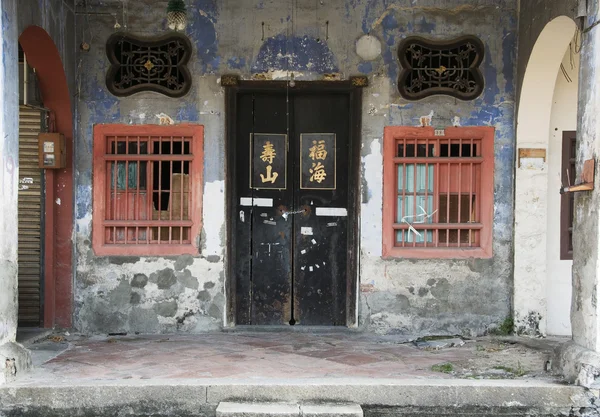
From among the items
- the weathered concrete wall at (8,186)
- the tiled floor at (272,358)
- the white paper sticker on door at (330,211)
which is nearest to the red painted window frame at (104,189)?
the tiled floor at (272,358)

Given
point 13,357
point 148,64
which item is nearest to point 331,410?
point 13,357

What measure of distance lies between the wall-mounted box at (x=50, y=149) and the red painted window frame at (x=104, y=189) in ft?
1.47

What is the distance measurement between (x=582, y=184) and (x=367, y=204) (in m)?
2.72

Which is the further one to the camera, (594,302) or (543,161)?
(543,161)

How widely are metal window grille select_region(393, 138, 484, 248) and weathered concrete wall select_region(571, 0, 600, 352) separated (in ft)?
6.81

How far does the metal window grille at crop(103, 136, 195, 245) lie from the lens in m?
7.99

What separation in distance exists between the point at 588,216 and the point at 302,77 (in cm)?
364

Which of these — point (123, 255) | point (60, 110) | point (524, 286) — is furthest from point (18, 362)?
point (524, 286)

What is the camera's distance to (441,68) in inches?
315

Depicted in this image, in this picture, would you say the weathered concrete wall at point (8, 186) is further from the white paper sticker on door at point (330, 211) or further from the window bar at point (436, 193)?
the window bar at point (436, 193)

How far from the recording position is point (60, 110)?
780 centimetres

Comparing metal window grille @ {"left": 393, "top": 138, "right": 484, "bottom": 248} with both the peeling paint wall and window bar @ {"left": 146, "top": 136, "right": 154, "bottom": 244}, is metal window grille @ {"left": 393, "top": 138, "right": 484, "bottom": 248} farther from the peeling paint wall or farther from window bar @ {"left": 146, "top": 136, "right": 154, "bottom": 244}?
the peeling paint wall

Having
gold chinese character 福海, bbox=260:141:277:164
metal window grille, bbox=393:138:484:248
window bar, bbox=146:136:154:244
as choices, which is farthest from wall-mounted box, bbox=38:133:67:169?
metal window grille, bbox=393:138:484:248

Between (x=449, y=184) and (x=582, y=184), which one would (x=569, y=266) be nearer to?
(x=449, y=184)
